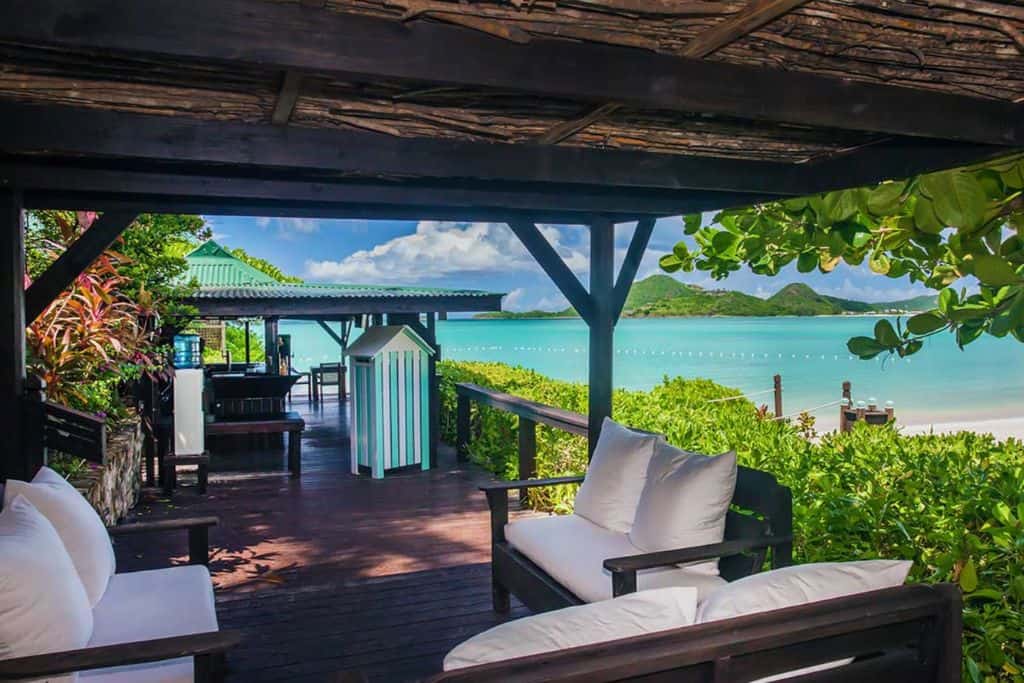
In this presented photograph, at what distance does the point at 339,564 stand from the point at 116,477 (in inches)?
76.9

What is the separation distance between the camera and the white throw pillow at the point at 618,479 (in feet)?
12.3

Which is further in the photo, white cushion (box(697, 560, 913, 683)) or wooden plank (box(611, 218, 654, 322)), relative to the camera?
wooden plank (box(611, 218, 654, 322))

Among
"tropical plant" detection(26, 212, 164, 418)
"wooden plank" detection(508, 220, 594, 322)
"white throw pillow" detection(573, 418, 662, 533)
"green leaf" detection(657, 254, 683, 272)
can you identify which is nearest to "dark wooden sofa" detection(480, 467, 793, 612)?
"white throw pillow" detection(573, 418, 662, 533)

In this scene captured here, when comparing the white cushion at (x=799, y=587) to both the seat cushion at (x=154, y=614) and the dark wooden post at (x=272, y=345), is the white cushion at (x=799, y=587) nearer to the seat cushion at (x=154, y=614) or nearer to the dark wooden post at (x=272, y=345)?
the seat cushion at (x=154, y=614)

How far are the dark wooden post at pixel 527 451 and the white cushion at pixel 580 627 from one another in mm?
4495

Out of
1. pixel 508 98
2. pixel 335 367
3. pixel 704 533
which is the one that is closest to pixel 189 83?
pixel 508 98

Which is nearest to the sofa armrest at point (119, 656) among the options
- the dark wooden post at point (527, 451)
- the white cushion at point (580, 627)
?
the white cushion at point (580, 627)

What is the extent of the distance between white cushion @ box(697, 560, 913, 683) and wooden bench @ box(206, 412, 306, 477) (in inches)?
236

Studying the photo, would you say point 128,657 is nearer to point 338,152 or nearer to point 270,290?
point 338,152

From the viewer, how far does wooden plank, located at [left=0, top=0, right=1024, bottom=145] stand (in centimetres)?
137

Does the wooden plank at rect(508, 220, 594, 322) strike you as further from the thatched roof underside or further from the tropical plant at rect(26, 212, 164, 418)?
the tropical plant at rect(26, 212, 164, 418)

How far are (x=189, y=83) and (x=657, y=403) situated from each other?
17.3ft

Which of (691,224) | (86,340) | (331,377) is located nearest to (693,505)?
(691,224)

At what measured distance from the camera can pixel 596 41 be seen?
175 centimetres
